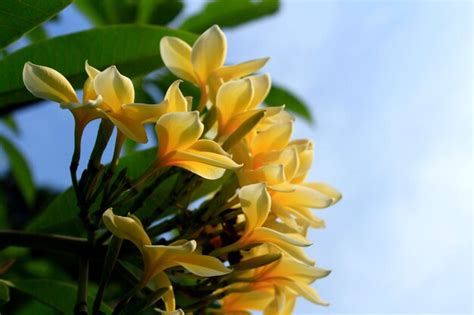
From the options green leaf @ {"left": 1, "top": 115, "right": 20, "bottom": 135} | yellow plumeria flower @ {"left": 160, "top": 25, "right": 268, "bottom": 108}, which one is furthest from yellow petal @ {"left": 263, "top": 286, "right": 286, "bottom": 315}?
green leaf @ {"left": 1, "top": 115, "right": 20, "bottom": 135}

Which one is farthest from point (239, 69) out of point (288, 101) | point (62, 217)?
point (288, 101)

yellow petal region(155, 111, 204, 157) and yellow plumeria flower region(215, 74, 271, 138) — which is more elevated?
yellow plumeria flower region(215, 74, 271, 138)

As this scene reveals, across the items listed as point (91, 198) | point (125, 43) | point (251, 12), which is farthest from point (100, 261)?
point (251, 12)

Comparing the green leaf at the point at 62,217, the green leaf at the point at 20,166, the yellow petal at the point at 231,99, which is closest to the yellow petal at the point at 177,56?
the yellow petal at the point at 231,99

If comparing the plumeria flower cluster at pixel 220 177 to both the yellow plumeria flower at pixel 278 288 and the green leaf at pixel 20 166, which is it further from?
the green leaf at pixel 20 166

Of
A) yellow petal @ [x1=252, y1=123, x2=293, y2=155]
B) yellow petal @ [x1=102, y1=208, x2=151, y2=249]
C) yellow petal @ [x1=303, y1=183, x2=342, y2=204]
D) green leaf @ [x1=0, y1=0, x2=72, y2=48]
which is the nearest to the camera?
yellow petal @ [x1=102, y1=208, x2=151, y2=249]

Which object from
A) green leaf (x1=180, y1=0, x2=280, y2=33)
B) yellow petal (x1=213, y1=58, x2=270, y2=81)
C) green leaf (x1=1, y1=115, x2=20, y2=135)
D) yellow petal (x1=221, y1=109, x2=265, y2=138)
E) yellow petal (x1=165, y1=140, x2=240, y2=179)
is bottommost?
yellow petal (x1=165, y1=140, x2=240, y2=179)

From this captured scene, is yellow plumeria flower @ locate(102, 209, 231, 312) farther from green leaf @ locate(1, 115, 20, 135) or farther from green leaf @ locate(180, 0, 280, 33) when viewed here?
green leaf @ locate(1, 115, 20, 135)
